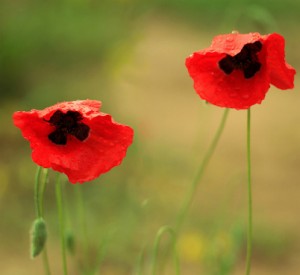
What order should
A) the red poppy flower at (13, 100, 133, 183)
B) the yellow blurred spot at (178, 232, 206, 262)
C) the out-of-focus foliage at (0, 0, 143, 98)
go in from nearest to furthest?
the red poppy flower at (13, 100, 133, 183) < the yellow blurred spot at (178, 232, 206, 262) < the out-of-focus foliage at (0, 0, 143, 98)

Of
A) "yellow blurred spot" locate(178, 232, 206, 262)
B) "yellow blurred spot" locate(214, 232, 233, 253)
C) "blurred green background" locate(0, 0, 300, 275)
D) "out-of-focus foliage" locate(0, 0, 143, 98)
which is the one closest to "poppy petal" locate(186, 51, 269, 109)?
"blurred green background" locate(0, 0, 300, 275)

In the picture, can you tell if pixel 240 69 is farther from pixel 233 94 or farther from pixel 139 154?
pixel 139 154

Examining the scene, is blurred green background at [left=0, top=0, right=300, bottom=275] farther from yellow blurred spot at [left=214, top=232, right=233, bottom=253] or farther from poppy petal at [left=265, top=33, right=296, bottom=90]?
poppy petal at [left=265, top=33, right=296, bottom=90]

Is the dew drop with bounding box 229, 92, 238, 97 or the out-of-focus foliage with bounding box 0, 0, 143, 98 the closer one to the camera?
the dew drop with bounding box 229, 92, 238, 97

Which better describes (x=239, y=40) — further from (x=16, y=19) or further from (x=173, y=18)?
(x=173, y=18)

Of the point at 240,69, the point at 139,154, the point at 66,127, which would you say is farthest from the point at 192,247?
the point at 66,127

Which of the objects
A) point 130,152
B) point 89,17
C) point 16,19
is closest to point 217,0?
point 89,17

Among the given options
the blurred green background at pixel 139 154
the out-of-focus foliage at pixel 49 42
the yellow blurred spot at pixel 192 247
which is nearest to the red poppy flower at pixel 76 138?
the blurred green background at pixel 139 154
